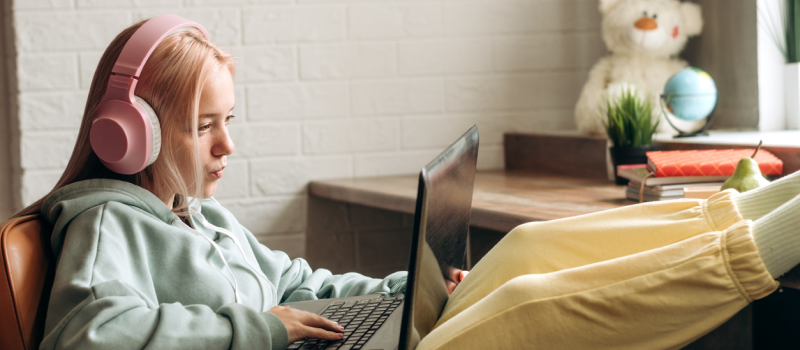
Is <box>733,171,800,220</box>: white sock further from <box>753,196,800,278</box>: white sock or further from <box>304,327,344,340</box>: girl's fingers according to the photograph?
<box>304,327,344,340</box>: girl's fingers

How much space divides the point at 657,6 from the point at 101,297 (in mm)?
1676

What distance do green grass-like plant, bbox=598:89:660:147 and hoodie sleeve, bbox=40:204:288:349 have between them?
3.40ft

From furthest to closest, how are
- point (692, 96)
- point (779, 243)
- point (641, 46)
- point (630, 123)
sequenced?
point (641, 46), point (692, 96), point (630, 123), point (779, 243)

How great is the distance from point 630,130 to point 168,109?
1.05m

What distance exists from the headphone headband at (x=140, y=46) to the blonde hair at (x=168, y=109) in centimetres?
3

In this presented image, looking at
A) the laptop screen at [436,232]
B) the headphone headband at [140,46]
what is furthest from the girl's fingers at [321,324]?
the headphone headband at [140,46]

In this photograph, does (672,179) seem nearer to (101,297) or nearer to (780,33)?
(780,33)

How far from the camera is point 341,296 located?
108 cm

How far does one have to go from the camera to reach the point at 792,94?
5.85ft

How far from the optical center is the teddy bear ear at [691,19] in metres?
1.95

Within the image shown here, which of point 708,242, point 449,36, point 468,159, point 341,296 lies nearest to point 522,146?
point 449,36

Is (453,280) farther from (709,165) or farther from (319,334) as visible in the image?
(709,165)

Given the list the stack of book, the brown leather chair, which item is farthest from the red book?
the brown leather chair

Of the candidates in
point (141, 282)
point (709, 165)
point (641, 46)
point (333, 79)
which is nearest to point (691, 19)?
point (641, 46)
